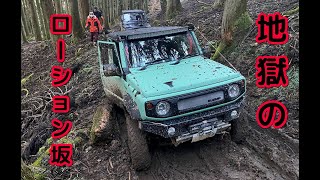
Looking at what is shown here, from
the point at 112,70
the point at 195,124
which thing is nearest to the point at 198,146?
the point at 195,124

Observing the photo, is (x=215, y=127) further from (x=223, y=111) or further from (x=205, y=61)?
(x=205, y=61)

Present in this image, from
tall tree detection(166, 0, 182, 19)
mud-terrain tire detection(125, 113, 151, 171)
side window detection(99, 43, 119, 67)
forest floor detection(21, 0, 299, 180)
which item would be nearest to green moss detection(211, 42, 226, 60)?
forest floor detection(21, 0, 299, 180)

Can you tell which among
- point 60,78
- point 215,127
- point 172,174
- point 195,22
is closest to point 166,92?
point 215,127

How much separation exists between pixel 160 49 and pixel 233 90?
165 centimetres

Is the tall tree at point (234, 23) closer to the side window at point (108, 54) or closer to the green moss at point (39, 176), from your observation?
the side window at point (108, 54)

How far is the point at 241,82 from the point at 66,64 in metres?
10.4

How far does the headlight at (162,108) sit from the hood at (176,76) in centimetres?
15

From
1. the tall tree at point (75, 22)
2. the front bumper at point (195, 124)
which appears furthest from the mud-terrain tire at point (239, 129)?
the tall tree at point (75, 22)

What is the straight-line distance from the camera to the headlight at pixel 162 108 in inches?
196

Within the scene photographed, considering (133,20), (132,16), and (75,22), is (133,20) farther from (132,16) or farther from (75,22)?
(75,22)

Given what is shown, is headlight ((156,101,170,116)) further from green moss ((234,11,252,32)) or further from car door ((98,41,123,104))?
green moss ((234,11,252,32))

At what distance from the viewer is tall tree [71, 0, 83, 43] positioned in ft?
52.6

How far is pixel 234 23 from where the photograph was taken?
913 centimetres

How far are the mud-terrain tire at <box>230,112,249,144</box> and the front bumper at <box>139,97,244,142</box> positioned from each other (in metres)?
0.42
